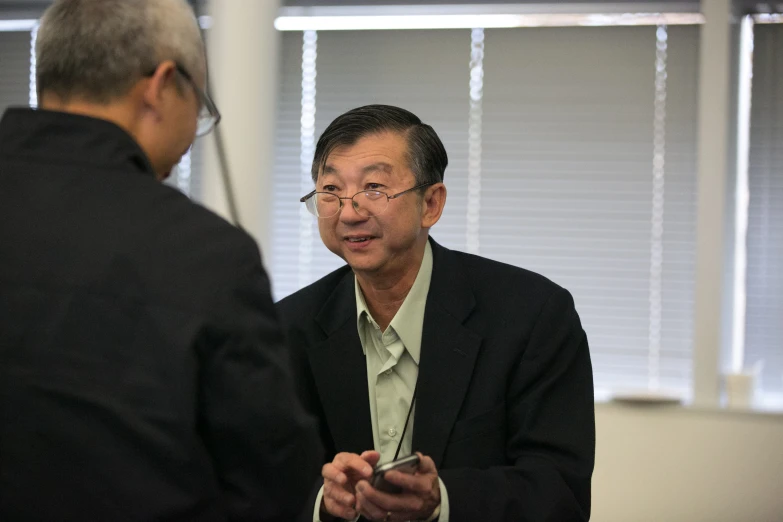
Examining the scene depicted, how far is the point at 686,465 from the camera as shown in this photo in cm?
384

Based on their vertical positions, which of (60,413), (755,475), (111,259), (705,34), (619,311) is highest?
(705,34)

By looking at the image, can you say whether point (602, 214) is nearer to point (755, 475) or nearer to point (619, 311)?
point (619, 311)

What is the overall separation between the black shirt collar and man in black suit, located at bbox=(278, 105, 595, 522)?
29.7 inches

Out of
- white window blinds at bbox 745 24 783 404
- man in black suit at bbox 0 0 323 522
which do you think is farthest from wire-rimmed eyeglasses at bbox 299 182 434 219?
white window blinds at bbox 745 24 783 404

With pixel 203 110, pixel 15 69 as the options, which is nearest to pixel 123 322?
pixel 203 110

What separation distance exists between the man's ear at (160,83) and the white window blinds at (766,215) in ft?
11.4

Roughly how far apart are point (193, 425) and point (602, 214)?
11.1 ft

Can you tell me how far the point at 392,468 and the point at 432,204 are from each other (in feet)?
2.11

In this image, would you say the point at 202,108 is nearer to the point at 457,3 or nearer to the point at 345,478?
the point at 345,478

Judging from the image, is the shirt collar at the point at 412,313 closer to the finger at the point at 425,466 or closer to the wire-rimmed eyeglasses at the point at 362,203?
the wire-rimmed eyeglasses at the point at 362,203

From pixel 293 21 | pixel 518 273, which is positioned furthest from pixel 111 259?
pixel 293 21

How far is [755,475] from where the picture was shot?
3.79 m

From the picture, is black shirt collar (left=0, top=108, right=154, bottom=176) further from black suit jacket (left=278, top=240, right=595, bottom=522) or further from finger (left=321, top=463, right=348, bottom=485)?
black suit jacket (left=278, top=240, right=595, bottom=522)

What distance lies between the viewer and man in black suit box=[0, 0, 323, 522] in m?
0.98
